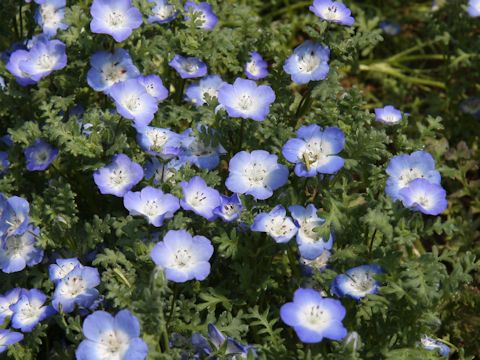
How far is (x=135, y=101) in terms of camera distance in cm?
299

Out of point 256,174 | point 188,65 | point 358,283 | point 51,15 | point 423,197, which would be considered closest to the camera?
point 358,283

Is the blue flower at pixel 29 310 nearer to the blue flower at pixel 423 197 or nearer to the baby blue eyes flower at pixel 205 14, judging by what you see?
the blue flower at pixel 423 197

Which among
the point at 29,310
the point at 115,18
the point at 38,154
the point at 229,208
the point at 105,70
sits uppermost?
the point at 115,18

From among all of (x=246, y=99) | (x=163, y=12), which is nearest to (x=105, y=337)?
(x=246, y=99)

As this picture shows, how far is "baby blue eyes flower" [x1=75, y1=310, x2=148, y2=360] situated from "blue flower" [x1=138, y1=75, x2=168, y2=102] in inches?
46.7

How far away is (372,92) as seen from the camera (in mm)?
4414

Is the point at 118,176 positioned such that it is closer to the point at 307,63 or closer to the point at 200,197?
the point at 200,197

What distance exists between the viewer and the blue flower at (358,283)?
8.04 ft

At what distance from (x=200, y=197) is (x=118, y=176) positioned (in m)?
0.36

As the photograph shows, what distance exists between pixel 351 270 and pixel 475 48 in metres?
2.02

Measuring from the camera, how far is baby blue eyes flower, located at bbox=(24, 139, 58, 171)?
9.92 feet

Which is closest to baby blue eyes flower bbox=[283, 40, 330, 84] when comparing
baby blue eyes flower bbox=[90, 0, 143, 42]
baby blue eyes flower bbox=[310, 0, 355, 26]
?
baby blue eyes flower bbox=[310, 0, 355, 26]

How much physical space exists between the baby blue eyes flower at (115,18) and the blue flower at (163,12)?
177 mm

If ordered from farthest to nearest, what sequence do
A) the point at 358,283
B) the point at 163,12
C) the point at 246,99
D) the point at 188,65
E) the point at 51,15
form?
1. the point at 51,15
2. the point at 163,12
3. the point at 188,65
4. the point at 246,99
5. the point at 358,283
